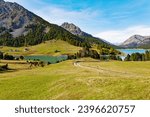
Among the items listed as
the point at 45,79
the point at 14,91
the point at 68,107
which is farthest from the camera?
the point at 45,79

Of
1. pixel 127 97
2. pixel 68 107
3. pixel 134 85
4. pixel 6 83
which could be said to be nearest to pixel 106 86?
pixel 134 85

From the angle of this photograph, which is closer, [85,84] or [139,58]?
[85,84]

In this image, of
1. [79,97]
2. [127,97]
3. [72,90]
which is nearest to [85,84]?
[72,90]

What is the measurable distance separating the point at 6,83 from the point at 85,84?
2175cm

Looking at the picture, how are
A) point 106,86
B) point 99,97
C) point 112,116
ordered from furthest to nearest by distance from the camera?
point 106,86 < point 99,97 < point 112,116

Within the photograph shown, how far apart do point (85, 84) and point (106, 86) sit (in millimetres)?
4700

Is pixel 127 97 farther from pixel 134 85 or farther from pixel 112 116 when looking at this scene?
pixel 112 116

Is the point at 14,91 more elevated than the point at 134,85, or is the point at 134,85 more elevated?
the point at 134,85

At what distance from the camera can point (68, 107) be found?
2234 cm

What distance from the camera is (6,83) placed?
56031 millimetres

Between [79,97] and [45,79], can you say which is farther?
[45,79]

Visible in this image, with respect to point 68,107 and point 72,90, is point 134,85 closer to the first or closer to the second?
point 72,90

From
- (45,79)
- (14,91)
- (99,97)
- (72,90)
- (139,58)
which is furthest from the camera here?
(139,58)

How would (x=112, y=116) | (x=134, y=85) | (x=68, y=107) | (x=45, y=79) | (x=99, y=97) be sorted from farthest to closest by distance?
(x=45, y=79), (x=134, y=85), (x=99, y=97), (x=68, y=107), (x=112, y=116)
